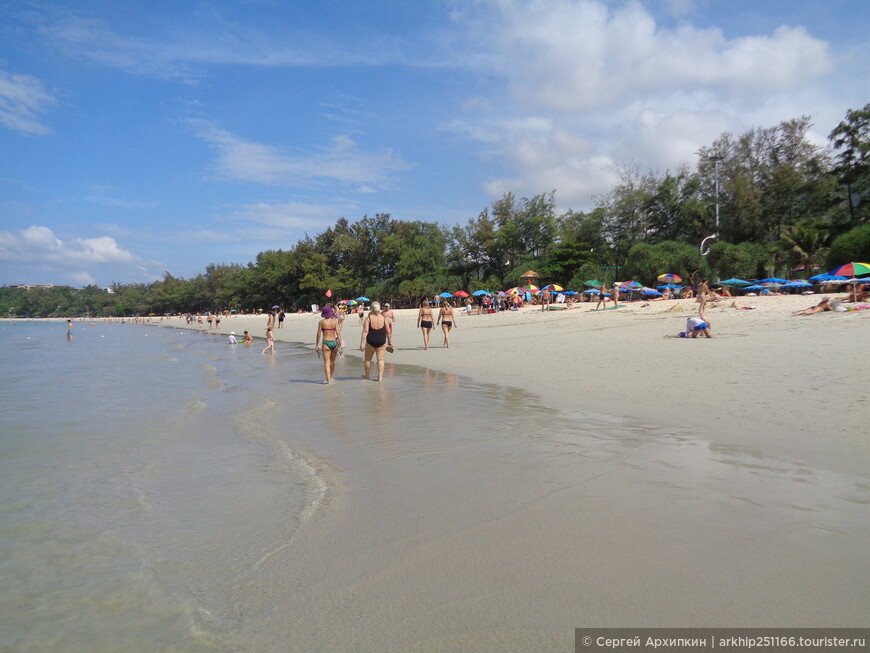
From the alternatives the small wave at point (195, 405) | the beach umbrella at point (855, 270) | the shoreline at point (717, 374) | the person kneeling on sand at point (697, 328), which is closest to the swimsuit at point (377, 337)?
the shoreline at point (717, 374)

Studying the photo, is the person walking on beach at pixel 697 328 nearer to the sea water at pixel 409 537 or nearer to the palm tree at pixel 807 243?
the sea water at pixel 409 537

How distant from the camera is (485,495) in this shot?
4.28m

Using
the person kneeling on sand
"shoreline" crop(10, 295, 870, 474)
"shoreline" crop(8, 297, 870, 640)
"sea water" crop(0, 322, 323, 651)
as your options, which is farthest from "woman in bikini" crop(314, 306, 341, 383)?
the person kneeling on sand

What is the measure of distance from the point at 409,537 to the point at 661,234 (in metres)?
48.3

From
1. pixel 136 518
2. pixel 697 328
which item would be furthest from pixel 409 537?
pixel 697 328

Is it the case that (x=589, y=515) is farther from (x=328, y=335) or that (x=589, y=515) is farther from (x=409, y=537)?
(x=328, y=335)

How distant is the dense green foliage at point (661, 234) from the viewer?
118 ft

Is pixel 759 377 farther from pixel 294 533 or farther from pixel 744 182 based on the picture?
pixel 744 182

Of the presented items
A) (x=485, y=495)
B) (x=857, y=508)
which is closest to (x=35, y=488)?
(x=485, y=495)

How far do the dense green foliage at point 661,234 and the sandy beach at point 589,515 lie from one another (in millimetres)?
29905

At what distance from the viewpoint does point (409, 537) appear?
3549 millimetres

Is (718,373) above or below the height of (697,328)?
below

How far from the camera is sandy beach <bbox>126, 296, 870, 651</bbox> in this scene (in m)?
2.61

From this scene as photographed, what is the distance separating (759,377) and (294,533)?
24.8 ft
